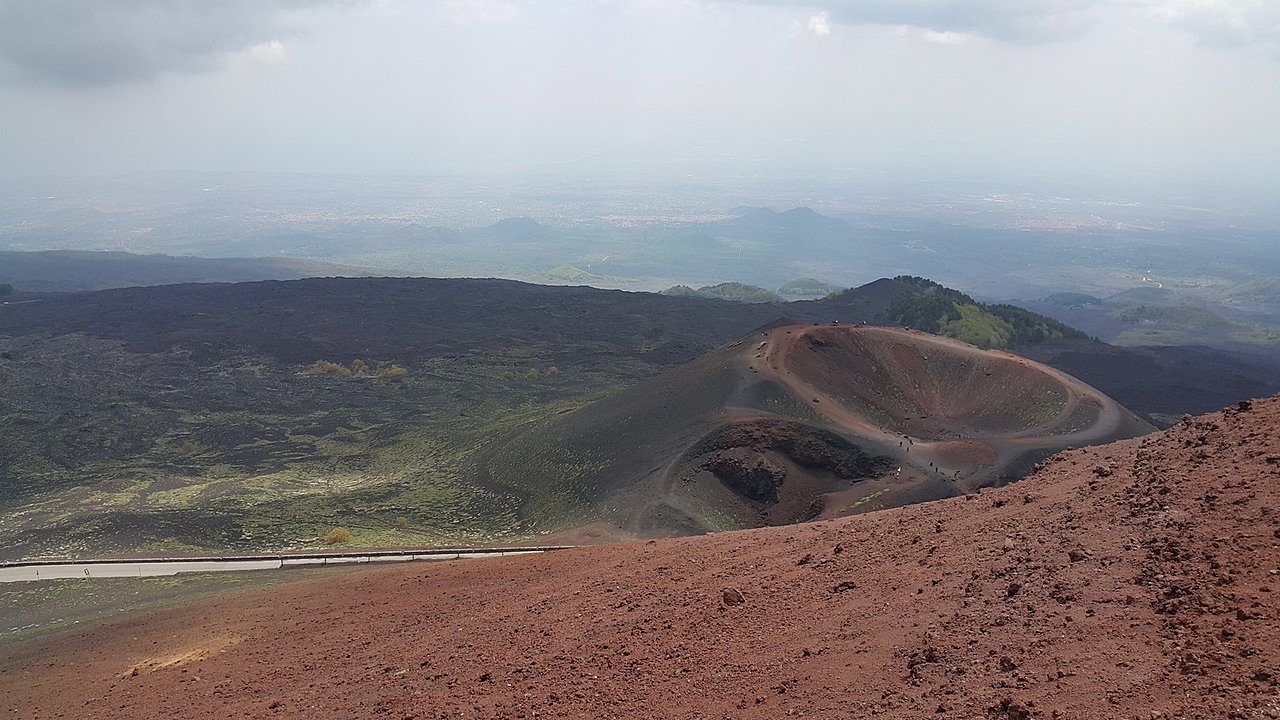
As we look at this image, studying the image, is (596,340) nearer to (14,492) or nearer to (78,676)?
(14,492)

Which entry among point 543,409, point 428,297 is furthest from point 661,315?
point 543,409

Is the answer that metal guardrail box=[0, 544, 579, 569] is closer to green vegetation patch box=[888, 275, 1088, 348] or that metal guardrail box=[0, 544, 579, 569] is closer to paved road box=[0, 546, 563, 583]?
paved road box=[0, 546, 563, 583]

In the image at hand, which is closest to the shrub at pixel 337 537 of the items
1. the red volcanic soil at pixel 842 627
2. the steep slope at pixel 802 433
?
the steep slope at pixel 802 433

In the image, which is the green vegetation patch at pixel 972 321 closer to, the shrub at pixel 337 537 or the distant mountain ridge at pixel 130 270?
the shrub at pixel 337 537

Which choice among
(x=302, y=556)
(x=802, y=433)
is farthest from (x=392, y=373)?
(x=802, y=433)

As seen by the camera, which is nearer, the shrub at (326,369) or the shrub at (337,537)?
the shrub at (337,537)

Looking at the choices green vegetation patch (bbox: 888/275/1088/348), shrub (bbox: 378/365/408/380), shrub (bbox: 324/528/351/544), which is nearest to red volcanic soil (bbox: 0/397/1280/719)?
shrub (bbox: 324/528/351/544)
